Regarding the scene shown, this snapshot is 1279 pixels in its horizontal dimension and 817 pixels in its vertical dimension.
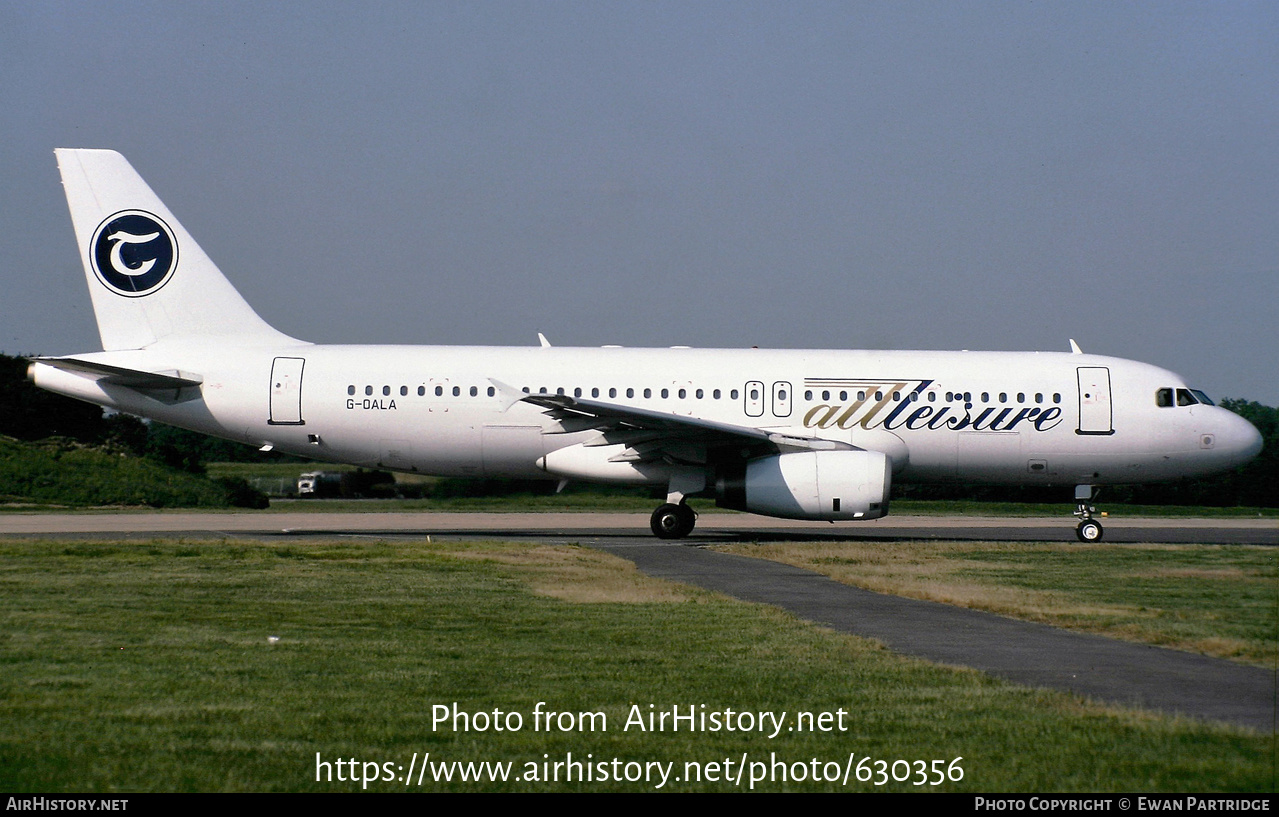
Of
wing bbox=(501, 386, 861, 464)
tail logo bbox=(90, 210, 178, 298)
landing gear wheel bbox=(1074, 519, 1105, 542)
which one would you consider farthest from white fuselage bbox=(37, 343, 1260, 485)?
tail logo bbox=(90, 210, 178, 298)

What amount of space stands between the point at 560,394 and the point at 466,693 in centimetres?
1610

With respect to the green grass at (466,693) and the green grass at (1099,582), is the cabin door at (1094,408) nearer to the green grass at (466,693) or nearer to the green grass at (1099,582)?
the green grass at (1099,582)

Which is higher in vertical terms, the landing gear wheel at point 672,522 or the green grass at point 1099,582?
the landing gear wheel at point 672,522

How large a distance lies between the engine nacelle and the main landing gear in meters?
4.71

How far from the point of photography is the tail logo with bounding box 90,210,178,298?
79.4ft

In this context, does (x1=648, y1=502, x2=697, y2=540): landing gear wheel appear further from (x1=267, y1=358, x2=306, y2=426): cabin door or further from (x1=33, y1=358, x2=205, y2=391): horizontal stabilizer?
(x1=33, y1=358, x2=205, y2=391): horizontal stabilizer

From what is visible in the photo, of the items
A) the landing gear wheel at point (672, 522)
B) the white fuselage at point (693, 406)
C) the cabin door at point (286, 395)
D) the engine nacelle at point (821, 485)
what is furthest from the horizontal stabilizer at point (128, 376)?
the engine nacelle at point (821, 485)

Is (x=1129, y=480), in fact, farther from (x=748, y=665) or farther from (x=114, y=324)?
(x=114, y=324)

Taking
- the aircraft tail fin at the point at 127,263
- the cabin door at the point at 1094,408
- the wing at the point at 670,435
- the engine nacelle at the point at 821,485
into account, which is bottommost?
the engine nacelle at the point at 821,485

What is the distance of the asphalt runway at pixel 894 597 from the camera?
8195mm

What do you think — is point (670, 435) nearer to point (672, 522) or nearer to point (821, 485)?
point (672, 522)

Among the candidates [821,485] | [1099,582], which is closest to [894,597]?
[1099,582]

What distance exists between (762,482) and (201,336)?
37.1ft

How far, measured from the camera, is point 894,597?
1371 cm
